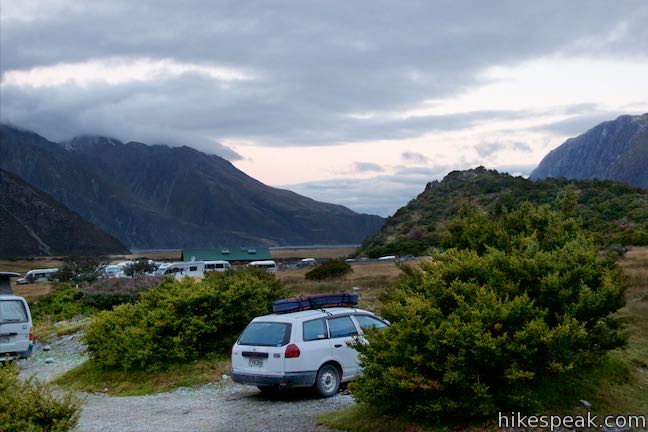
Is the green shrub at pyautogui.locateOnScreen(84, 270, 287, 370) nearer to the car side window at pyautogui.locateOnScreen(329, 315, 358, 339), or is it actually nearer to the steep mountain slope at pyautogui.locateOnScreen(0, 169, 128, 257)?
the car side window at pyautogui.locateOnScreen(329, 315, 358, 339)

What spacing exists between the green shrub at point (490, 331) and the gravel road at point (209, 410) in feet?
5.51

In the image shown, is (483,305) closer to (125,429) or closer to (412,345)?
(412,345)

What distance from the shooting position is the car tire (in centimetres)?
1223

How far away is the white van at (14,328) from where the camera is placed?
655 inches

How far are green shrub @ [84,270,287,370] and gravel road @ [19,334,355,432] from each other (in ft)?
4.33

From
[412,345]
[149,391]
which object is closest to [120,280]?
[149,391]

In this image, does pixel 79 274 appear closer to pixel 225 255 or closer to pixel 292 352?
pixel 292 352

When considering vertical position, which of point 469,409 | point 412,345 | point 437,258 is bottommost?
point 469,409

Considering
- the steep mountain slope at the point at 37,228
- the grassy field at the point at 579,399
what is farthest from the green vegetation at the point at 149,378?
the steep mountain slope at the point at 37,228

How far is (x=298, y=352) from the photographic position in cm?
1211

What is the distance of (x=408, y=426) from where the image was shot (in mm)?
8828

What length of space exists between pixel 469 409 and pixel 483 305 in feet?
3.90

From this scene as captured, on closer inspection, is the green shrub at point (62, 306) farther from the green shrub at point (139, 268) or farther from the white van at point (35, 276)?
the white van at point (35, 276)

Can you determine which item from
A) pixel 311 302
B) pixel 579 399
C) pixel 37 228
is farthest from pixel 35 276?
pixel 37 228
